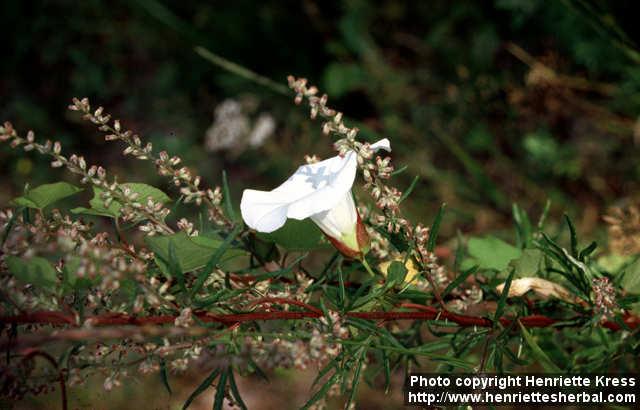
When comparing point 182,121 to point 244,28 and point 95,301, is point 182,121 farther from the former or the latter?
point 95,301

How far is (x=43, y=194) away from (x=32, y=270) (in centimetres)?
13

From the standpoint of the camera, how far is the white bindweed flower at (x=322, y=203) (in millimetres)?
619

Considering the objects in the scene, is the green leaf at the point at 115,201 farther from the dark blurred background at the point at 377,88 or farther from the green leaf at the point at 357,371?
the dark blurred background at the point at 377,88

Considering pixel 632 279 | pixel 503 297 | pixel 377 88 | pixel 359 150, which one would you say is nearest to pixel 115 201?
pixel 359 150

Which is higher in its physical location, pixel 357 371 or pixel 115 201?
pixel 115 201

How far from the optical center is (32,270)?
1.76 ft

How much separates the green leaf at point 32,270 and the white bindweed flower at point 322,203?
21cm

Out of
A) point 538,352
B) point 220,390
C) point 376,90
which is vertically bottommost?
point 220,390

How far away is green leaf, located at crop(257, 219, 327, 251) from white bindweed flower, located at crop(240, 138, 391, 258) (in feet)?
0.12

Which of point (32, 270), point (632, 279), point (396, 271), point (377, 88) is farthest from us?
point (377, 88)

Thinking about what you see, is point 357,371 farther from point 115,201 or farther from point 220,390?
point 115,201

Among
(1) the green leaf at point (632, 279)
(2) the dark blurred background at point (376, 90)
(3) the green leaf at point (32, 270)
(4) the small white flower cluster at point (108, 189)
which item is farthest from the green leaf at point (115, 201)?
(2) the dark blurred background at point (376, 90)

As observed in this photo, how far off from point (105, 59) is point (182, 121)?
71cm

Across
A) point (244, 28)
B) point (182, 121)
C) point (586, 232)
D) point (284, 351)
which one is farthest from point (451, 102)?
point (284, 351)
